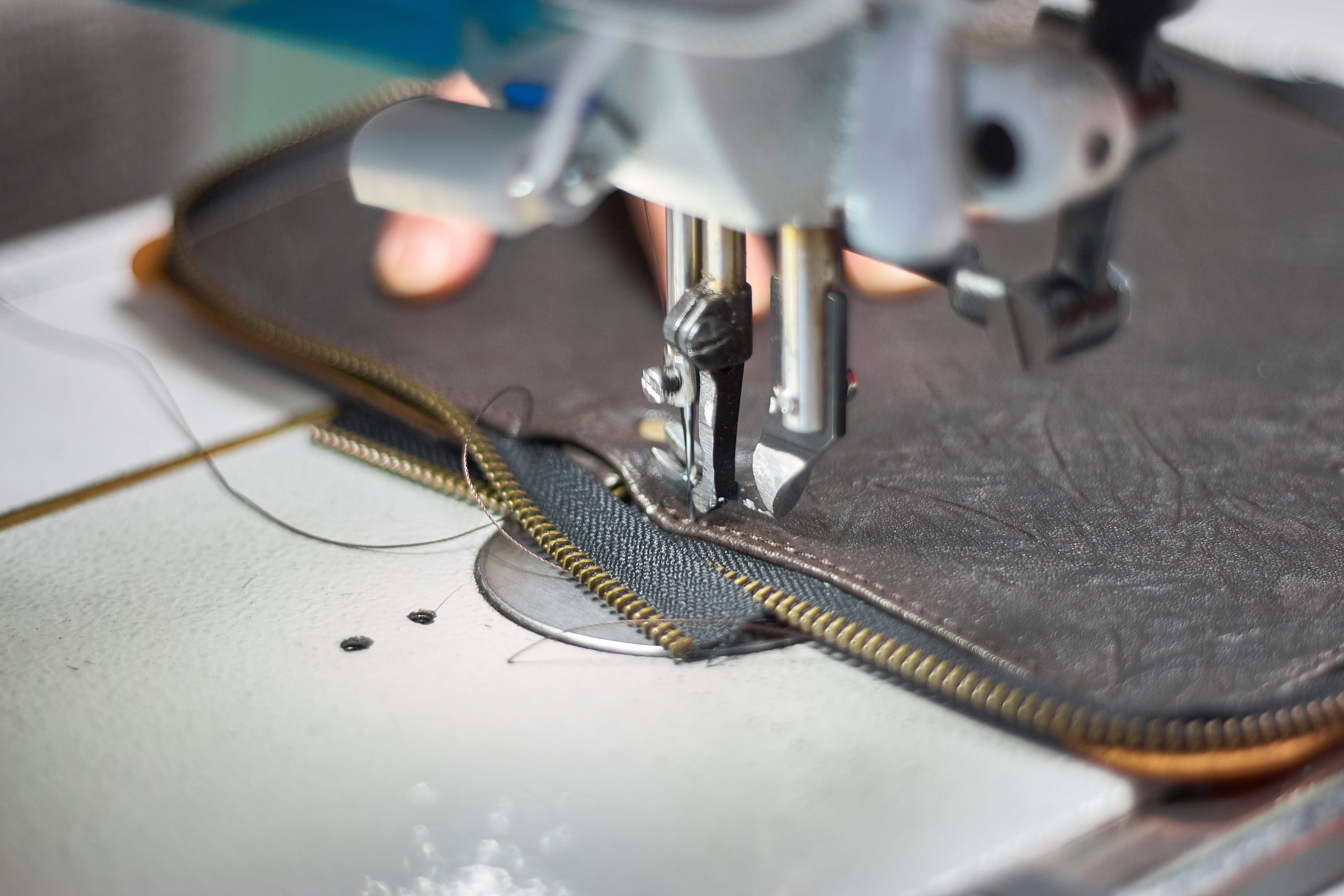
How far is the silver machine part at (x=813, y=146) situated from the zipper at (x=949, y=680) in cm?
10

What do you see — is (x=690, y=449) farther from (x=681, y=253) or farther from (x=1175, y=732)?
(x=1175, y=732)

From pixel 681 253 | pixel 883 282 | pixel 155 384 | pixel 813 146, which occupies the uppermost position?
pixel 813 146

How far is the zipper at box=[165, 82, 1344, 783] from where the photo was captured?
22.9 inches

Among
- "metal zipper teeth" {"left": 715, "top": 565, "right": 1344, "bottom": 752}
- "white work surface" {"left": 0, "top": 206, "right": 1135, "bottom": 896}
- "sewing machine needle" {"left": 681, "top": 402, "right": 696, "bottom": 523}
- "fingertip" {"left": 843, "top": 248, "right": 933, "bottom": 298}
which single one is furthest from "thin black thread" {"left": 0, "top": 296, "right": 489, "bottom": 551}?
"fingertip" {"left": 843, "top": 248, "right": 933, "bottom": 298}

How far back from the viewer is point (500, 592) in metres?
0.74

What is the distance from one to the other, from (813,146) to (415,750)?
317mm

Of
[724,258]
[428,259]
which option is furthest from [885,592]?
[428,259]

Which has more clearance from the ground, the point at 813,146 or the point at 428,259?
the point at 813,146

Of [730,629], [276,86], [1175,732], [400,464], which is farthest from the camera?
[276,86]

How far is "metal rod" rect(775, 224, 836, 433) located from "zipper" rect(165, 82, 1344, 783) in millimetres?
93

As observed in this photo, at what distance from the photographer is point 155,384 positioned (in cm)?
103

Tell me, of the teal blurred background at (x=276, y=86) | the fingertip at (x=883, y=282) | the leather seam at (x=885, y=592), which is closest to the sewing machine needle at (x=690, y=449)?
the leather seam at (x=885, y=592)

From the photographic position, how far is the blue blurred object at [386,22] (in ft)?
2.10

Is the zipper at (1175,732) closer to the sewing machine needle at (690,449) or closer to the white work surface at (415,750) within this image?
the white work surface at (415,750)
